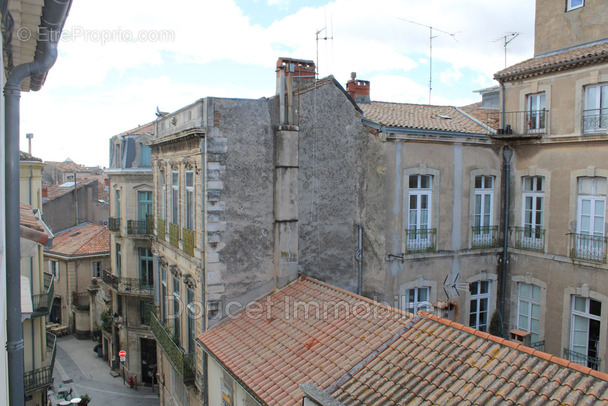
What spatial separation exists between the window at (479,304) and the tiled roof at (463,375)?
304 inches

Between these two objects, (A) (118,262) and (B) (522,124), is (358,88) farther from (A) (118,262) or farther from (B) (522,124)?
(A) (118,262)

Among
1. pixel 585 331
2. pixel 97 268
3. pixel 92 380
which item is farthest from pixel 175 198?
pixel 97 268

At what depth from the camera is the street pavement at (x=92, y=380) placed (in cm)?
2377

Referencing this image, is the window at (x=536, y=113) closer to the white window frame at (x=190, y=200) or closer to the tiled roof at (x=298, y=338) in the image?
the tiled roof at (x=298, y=338)

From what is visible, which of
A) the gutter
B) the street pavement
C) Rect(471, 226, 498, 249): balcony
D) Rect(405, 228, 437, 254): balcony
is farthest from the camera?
the street pavement

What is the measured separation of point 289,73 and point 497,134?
7453 millimetres

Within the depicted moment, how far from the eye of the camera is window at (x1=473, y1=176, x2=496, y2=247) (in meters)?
16.4

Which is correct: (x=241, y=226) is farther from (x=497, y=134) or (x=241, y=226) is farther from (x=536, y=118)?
(x=536, y=118)

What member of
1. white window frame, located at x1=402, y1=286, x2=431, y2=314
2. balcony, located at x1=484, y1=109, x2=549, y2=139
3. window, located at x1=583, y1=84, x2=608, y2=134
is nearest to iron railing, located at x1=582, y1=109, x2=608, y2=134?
window, located at x1=583, y1=84, x2=608, y2=134

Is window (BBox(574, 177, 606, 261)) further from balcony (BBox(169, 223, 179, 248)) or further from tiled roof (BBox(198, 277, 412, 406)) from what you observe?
balcony (BBox(169, 223, 179, 248))

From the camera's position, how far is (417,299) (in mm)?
15453

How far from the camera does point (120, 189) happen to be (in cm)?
2503

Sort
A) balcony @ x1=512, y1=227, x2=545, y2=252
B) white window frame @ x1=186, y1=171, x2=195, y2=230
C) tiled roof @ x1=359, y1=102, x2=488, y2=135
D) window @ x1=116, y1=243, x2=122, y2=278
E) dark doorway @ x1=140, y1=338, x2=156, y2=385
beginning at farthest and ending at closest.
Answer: window @ x1=116, y1=243, x2=122, y2=278 → dark doorway @ x1=140, y1=338, x2=156, y2=385 → balcony @ x1=512, y1=227, x2=545, y2=252 → tiled roof @ x1=359, y1=102, x2=488, y2=135 → white window frame @ x1=186, y1=171, x2=195, y2=230

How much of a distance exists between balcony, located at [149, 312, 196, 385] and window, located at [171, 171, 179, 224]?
12.7 feet
